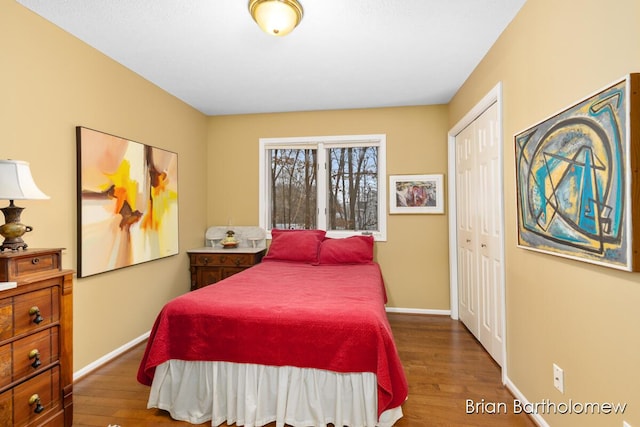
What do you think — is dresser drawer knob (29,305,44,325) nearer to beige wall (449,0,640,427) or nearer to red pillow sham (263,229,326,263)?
red pillow sham (263,229,326,263)

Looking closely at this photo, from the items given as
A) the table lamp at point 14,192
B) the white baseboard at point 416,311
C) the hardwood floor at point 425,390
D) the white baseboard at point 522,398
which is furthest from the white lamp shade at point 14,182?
the white baseboard at point 416,311

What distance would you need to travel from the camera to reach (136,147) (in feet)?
9.68

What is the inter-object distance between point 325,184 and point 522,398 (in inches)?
115

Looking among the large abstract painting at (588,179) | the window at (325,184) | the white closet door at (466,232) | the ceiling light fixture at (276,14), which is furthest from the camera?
the window at (325,184)

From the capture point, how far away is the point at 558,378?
1680mm

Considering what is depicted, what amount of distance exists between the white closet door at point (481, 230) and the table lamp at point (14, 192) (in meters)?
2.92

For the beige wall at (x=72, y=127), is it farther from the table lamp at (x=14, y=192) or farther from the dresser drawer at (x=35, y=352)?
the dresser drawer at (x=35, y=352)

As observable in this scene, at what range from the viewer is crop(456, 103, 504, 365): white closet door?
252 centimetres

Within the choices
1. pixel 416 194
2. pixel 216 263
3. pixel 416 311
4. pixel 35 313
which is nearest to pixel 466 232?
pixel 416 194

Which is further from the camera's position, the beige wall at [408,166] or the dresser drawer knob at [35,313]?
the beige wall at [408,166]

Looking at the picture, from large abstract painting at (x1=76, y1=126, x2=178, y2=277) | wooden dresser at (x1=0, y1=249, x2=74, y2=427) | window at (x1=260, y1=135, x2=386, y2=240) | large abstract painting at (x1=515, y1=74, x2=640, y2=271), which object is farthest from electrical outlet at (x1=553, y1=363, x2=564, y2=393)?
large abstract painting at (x1=76, y1=126, x2=178, y2=277)

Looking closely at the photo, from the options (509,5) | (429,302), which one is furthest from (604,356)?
(429,302)

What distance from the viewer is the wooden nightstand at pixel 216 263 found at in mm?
3754

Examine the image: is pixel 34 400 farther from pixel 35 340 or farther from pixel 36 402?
pixel 35 340
